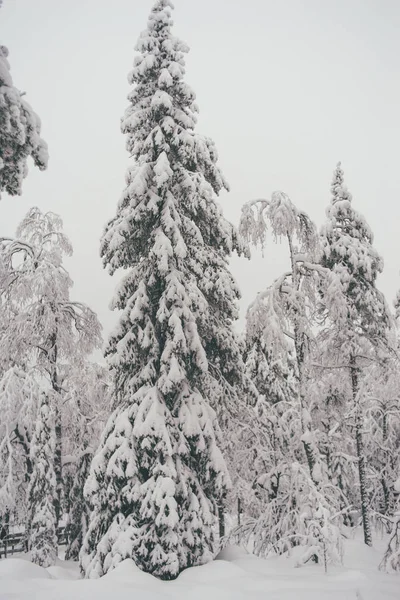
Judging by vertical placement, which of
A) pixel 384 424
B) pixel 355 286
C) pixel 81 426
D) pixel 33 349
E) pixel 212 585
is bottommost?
pixel 212 585

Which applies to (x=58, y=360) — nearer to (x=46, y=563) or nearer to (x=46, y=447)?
(x=46, y=447)

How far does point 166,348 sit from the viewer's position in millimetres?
10633

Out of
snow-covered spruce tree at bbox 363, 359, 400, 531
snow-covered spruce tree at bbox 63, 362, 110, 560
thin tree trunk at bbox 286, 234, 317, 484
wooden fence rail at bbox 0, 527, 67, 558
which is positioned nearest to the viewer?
thin tree trunk at bbox 286, 234, 317, 484

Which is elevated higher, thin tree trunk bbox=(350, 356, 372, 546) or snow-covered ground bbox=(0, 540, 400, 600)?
thin tree trunk bbox=(350, 356, 372, 546)

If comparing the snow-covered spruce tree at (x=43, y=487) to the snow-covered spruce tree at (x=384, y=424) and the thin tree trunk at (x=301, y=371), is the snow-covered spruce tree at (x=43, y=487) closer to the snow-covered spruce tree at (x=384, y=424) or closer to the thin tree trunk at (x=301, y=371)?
the thin tree trunk at (x=301, y=371)

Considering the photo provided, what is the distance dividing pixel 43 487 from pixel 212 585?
8.14 m

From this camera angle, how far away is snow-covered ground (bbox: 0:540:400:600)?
7.23 m

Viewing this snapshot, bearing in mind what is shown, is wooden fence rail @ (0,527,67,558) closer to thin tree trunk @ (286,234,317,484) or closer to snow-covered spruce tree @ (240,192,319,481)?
thin tree trunk @ (286,234,317,484)

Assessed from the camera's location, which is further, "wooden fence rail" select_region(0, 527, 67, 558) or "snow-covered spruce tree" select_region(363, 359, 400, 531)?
"wooden fence rail" select_region(0, 527, 67, 558)

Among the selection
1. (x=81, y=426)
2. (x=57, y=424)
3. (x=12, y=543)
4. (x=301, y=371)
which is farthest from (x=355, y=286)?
(x=12, y=543)

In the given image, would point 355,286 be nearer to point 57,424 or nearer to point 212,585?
point 57,424

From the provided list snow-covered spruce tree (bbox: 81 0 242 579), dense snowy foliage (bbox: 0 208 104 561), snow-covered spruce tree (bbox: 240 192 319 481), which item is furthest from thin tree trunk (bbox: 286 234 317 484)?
dense snowy foliage (bbox: 0 208 104 561)

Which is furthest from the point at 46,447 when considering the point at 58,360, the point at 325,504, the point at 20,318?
the point at 325,504

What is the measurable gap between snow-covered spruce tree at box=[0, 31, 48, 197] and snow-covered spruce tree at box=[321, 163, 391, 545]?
12.5m
